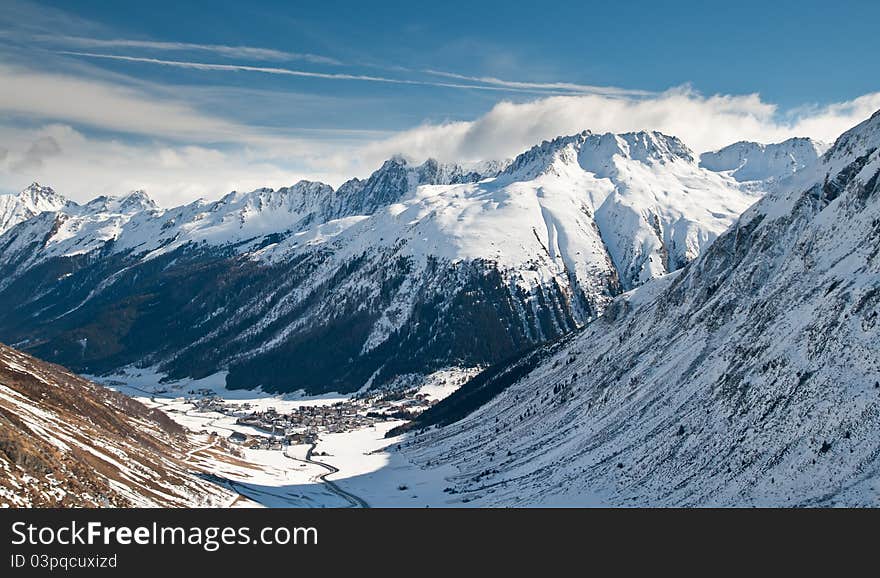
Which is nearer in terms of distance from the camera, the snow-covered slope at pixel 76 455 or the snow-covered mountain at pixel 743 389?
the snow-covered slope at pixel 76 455

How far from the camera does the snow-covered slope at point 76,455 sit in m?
89.8

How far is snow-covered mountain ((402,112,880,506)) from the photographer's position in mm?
98625

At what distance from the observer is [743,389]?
123 m

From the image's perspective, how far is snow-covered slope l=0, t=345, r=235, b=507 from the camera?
8975 cm

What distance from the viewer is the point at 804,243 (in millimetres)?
144875

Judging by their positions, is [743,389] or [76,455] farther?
[743,389]

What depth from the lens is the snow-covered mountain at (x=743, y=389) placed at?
98625 mm

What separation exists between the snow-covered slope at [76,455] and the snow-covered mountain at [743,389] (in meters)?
54.9

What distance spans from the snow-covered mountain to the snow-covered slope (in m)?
54.9

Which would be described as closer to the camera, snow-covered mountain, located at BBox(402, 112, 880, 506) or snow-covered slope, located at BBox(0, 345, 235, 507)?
snow-covered slope, located at BBox(0, 345, 235, 507)

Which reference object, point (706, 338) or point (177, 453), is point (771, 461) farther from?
point (177, 453)

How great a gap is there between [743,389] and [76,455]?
94.4 meters

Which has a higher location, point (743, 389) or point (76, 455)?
point (76, 455)
